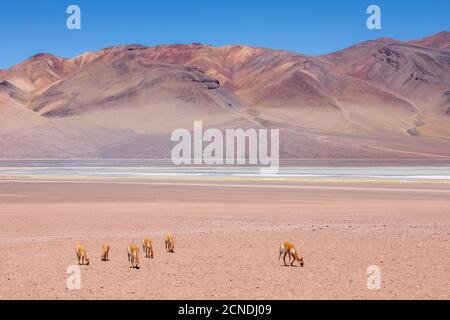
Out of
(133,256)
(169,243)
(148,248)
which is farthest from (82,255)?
(169,243)

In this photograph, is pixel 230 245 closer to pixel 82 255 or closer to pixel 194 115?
pixel 82 255

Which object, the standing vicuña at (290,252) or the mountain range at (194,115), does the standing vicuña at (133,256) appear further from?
the mountain range at (194,115)

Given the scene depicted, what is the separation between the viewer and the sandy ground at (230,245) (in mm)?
11977

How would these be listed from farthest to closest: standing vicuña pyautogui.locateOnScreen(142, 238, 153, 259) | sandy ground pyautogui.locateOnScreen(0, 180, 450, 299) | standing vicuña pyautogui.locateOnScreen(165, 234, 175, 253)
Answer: standing vicuña pyautogui.locateOnScreen(165, 234, 175, 253)
standing vicuña pyautogui.locateOnScreen(142, 238, 153, 259)
sandy ground pyautogui.locateOnScreen(0, 180, 450, 299)

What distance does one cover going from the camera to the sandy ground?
12.0 m

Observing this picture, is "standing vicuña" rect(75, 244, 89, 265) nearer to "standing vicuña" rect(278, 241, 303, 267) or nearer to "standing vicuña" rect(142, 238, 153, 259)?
"standing vicuña" rect(142, 238, 153, 259)

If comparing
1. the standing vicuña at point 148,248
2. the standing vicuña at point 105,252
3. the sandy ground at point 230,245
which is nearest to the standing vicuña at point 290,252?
the sandy ground at point 230,245

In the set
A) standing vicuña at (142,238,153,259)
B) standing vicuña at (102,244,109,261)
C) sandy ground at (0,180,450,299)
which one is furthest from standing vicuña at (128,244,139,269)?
standing vicuña at (142,238,153,259)

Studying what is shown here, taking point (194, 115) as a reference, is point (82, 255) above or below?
below

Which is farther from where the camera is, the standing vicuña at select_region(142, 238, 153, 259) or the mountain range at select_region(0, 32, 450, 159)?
the mountain range at select_region(0, 32, 450, 159)

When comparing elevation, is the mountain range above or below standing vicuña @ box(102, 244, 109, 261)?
above

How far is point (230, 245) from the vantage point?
17062mm

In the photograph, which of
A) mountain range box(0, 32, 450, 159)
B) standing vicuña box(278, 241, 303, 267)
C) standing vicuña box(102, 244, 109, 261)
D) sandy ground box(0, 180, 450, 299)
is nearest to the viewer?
sandy ground box(0, 180, 450, 299)

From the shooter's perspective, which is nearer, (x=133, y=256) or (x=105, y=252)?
(x=133, y=256)
